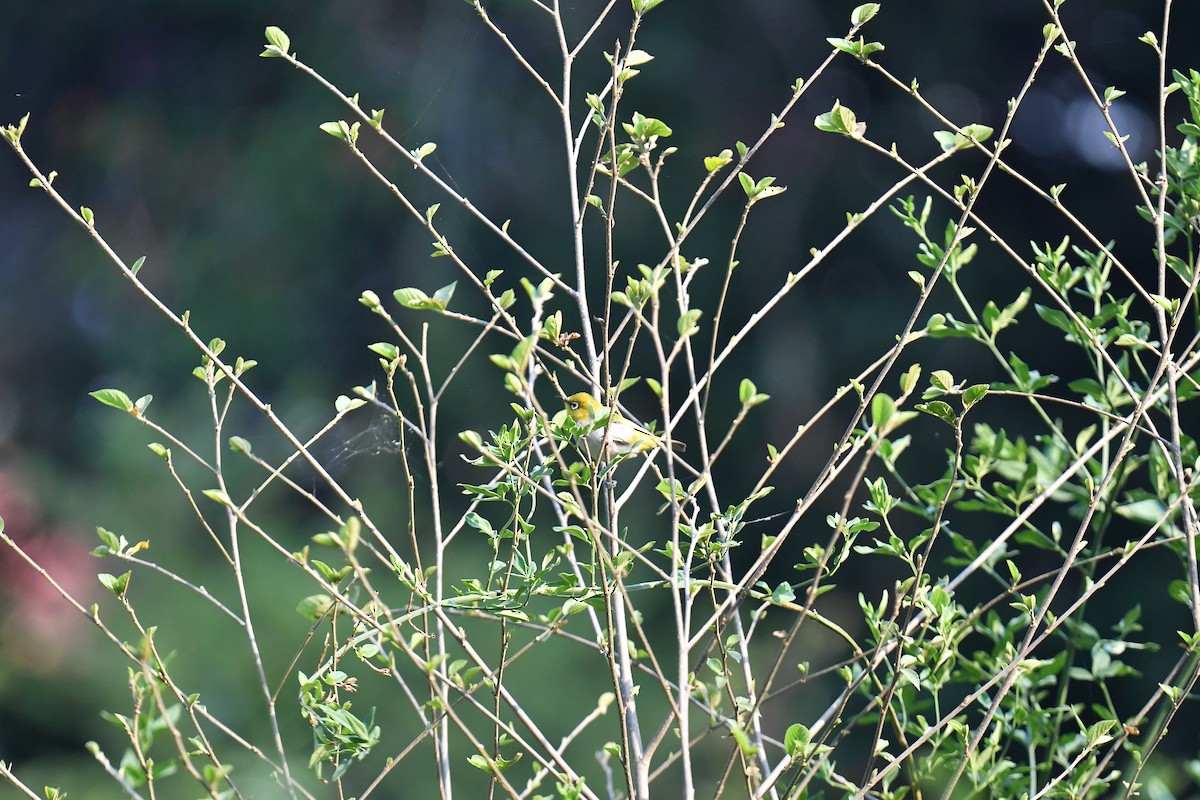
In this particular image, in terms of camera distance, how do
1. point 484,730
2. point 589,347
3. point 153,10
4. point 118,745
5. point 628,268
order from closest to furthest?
point 589,347 < point 484,730 < point 118,745 < point 628,268 < point 153,10

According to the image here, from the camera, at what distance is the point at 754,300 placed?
4164mm

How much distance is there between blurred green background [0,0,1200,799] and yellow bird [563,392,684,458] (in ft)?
5.82

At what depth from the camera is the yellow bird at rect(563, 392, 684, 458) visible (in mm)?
701

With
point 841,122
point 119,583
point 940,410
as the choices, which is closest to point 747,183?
point 841,122

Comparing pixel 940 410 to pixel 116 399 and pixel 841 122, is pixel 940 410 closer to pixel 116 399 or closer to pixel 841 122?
pixel 841 122

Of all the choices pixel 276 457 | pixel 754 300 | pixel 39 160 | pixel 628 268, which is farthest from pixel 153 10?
pixel 754 300

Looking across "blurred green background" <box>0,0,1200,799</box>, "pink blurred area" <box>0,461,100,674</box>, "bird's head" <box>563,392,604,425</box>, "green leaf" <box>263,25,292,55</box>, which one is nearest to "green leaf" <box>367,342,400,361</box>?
"bird's head" <box>563,392,604,425</box>

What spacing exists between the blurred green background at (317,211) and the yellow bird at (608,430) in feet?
5.82

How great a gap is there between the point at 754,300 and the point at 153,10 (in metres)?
2.97

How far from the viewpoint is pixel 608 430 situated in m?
0.67

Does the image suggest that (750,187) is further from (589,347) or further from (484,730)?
(484,730)

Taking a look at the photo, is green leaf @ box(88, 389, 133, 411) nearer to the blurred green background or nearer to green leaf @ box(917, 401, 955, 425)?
green leaf @ box(917, 401, 955, 425)

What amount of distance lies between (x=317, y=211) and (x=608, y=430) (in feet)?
14.6

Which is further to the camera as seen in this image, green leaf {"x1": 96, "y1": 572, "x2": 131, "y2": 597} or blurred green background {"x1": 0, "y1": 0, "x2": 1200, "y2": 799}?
blurred green background {"x1": 0, "y1": 0, "x2": 1200, "y2": 799}
